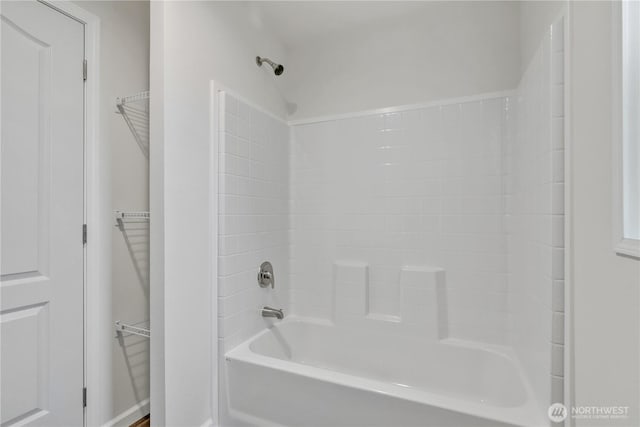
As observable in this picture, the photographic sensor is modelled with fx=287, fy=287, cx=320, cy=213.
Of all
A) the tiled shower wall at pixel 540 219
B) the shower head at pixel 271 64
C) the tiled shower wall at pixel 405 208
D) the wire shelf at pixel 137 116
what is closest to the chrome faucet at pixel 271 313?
the tiled shower wall at pixel 405 208

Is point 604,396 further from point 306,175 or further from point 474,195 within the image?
point 306,175

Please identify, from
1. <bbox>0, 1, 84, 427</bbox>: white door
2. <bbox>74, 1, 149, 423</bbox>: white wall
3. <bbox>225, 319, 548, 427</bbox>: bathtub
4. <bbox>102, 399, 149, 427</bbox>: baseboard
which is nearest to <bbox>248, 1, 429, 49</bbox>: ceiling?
<bbox>74, 1, 149, 423</bbox>: white wall

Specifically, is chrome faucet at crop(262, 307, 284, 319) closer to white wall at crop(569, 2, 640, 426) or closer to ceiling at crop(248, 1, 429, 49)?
white wall at crop(569, 2, 640, 426)

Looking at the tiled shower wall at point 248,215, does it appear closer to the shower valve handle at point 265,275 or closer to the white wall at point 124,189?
the shower valve handle at point 265,275

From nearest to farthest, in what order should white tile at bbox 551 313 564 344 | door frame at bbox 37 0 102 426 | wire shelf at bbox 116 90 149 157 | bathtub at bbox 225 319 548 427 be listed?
white tile at bbox 551 313 564 344 → bathtub at bbox 225 319 548 427 → door frame at bbox 37 0 102 426 → wire shelf at bbox 116 90 149 157

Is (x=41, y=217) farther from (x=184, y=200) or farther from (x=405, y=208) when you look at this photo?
(x=405, y=208)

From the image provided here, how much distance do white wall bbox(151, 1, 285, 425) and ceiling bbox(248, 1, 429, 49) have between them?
0.39 meters

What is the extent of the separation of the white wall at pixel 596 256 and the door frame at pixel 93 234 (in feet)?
6.90

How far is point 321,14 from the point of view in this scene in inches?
75.6

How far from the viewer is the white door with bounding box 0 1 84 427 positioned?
4.01 feet

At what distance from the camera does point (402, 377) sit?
1.82 m

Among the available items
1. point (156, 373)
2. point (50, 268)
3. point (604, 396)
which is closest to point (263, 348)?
point (156, 373)

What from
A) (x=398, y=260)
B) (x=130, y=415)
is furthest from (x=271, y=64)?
(x=130, y=415)

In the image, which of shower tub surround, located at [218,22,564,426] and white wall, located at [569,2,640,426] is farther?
shower tub surround, located at [218,22,564,426]
